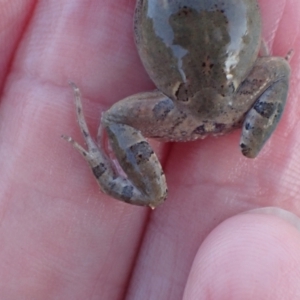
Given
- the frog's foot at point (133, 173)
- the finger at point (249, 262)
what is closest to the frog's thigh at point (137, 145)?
the frog's foot at point (133, 173)

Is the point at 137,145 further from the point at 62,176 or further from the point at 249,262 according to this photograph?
the point at 249,262

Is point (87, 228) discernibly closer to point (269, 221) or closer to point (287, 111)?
point (269, 221)

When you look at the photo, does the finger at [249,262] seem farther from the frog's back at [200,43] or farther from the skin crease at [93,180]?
the frog's back at [200,43]

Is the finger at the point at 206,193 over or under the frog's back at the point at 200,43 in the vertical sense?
under

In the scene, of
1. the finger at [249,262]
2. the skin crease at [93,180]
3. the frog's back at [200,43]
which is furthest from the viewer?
the skin crease at [93,180]

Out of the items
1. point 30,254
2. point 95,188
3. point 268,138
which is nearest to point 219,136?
point 268,138

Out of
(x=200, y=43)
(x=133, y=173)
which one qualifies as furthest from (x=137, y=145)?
(x=200, y=43)
